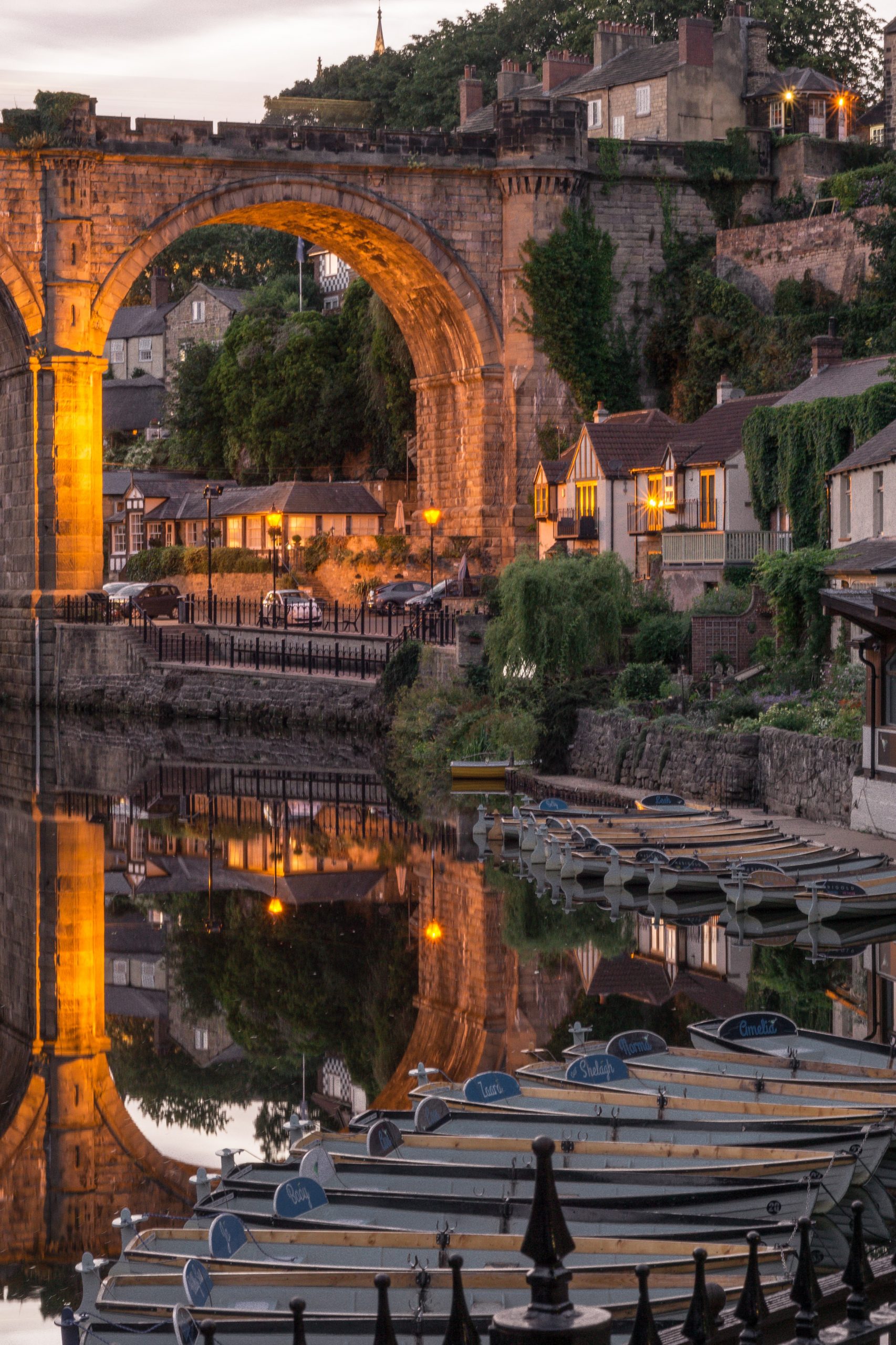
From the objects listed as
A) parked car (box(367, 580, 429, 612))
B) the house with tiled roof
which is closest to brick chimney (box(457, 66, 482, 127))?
parked car (box(367, 580, 429, 612))

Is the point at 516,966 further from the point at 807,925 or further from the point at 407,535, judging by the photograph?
the point at 407,535

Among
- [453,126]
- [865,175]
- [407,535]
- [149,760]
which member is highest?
[453,126]

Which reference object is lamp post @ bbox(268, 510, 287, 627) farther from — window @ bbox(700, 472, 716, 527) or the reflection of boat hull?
the reflection of boat hull

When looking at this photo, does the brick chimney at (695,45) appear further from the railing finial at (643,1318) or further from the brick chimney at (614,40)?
the railing finial at (643,1318)

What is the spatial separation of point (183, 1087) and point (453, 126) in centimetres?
6752

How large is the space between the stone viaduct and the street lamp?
1.69 ft

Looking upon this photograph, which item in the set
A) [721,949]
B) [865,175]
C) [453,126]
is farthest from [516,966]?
[453,126]

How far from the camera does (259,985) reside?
2025cm

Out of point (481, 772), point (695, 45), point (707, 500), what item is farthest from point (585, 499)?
point (695, 45)

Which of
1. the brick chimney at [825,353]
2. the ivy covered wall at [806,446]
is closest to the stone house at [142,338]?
the brick chimney at [825,353]

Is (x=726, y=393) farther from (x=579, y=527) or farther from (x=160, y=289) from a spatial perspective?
(x=160, y=289)

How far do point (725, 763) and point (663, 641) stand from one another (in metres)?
7.04

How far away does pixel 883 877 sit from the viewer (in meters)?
21.4

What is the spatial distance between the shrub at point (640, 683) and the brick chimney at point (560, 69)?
41271 millimetres
